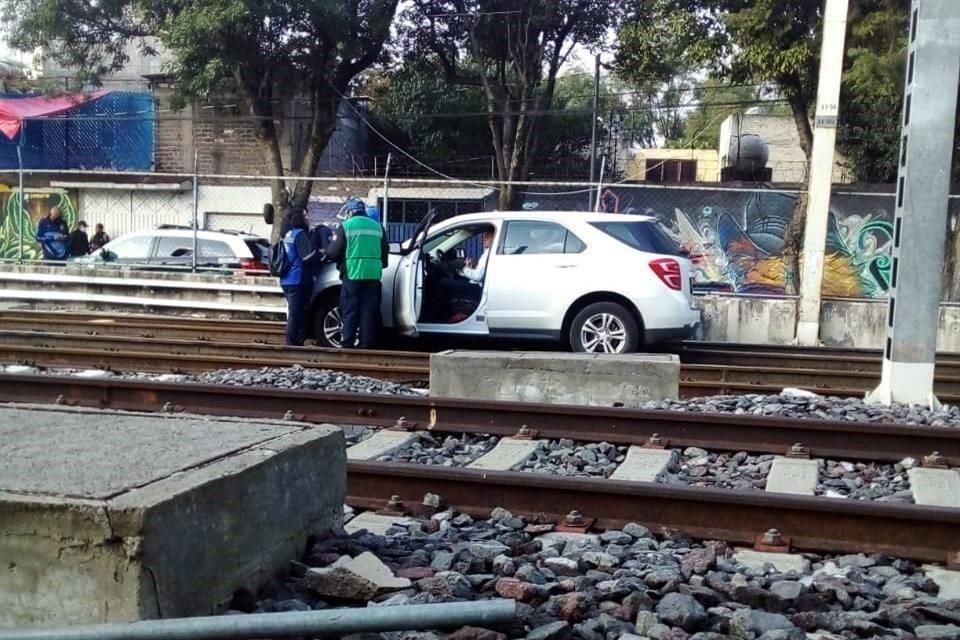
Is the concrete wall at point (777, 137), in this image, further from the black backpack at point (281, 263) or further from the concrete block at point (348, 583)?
the concrete block at point (348, 583)

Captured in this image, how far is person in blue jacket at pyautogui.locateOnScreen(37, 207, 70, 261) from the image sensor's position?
73.9 feet

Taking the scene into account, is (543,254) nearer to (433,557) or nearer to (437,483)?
(437,483)

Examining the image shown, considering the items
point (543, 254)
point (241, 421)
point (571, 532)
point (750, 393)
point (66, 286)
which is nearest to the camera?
point (241, 421)

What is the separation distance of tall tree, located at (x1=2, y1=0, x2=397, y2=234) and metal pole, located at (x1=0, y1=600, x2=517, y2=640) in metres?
20.6

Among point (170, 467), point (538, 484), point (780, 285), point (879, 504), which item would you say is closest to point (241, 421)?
point (170, 467)

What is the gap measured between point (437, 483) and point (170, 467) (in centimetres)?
219

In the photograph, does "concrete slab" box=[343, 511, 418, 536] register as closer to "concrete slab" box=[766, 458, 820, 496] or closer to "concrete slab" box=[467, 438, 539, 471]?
"concrete slab" box=[467, 438, 539, 471]

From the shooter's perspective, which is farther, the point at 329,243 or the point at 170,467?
the point at 329,243

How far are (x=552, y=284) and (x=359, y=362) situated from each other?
88.1 inches

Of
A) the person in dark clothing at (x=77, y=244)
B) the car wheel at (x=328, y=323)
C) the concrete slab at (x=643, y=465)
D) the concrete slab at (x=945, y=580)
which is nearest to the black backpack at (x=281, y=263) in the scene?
the car wheel at (x=328, y=323)

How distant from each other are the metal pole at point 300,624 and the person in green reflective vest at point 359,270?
794cm

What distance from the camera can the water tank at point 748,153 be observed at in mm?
33812

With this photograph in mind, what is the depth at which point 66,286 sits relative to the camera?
60.0 feet

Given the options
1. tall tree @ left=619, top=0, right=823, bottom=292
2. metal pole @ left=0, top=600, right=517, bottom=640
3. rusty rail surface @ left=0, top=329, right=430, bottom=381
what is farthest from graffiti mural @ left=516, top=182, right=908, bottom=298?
metal pole @ left=0, top=600, right=517, bottom=640
